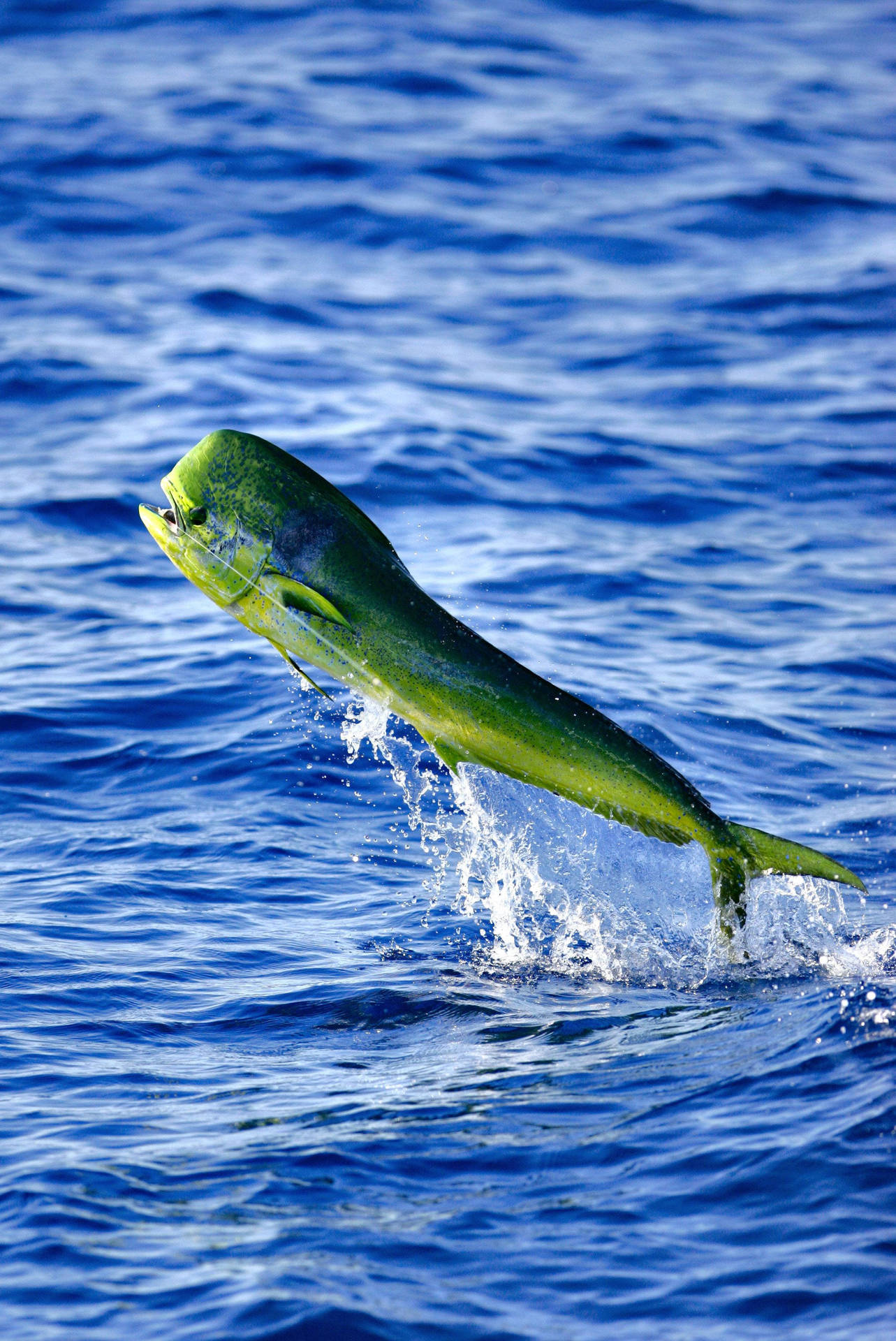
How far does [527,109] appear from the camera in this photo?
75.3 feet

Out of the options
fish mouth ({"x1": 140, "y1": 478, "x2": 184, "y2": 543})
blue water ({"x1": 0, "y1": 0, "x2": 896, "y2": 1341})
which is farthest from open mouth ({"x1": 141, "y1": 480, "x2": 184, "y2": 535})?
blue water ({"x1": 0, "y1": 0, "x2": 896, "y2": 1341})

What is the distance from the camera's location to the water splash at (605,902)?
6.94 meters

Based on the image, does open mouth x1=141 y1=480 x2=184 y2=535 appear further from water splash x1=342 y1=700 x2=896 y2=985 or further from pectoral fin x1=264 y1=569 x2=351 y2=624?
water splash x1=342 y1=700 x2=896 y2=985

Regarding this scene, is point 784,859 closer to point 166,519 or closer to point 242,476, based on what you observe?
point 242,476

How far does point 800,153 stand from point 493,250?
17.2 feet

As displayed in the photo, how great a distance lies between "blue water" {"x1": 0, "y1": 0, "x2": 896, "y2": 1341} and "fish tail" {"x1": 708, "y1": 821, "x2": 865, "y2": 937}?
46cm

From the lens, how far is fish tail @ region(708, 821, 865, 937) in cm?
613

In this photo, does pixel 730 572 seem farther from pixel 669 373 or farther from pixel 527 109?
pixel 527 109

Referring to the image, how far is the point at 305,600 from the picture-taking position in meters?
6.07

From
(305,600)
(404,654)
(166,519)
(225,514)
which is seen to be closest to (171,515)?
(166,519)

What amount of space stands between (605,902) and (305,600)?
2.23m

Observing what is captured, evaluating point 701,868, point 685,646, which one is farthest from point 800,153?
point 701,868

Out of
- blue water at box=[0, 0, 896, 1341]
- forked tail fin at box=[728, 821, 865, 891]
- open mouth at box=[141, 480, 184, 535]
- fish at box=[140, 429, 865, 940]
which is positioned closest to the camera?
blue water at box=[0, 0, 896, 1341]

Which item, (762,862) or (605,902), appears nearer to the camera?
(762,862)
